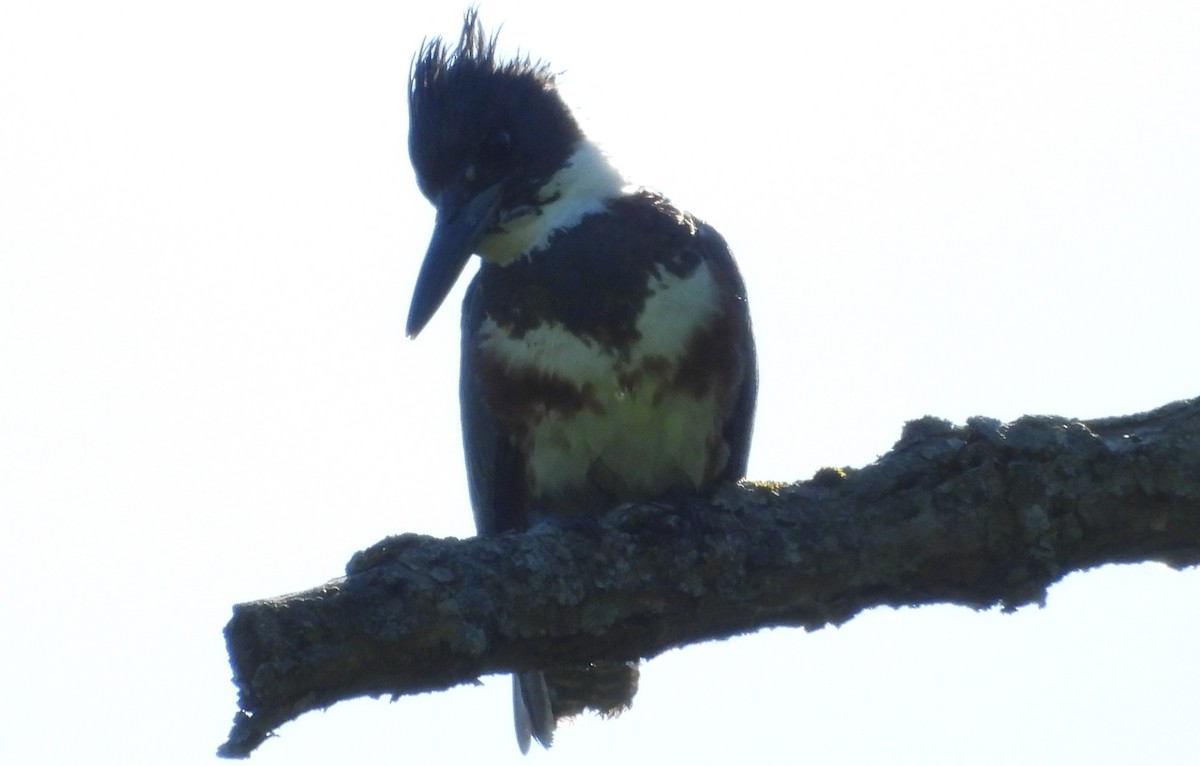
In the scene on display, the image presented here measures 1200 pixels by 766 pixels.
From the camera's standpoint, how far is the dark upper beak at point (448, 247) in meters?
5.51

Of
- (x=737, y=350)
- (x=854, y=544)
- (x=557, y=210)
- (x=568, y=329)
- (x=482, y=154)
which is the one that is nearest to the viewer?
(x=854, y=544)

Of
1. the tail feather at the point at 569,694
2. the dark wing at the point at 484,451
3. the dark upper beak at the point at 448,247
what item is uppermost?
the dark upper beak at the point at 448,247

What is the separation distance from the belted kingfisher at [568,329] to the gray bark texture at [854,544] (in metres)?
0.61

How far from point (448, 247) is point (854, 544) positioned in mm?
1985

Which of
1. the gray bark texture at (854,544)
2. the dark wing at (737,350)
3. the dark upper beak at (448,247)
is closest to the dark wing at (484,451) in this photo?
the dark upper beak at (448,247)

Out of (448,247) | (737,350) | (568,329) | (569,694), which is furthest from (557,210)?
(569,694)

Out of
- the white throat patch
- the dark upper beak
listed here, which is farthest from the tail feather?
the white throat patch

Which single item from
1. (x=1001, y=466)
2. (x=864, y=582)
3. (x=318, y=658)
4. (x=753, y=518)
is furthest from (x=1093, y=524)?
(x=318, y=658)

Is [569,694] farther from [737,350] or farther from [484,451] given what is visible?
[737,350]

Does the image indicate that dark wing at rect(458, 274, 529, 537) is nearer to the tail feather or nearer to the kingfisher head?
the kingfisher head

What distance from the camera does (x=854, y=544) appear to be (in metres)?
4.33

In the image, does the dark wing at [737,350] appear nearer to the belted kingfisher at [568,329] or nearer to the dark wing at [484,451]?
the belted kingfisher at [568,329]

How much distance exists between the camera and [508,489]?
5469mm

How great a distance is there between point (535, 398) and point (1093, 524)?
185 centimetres
